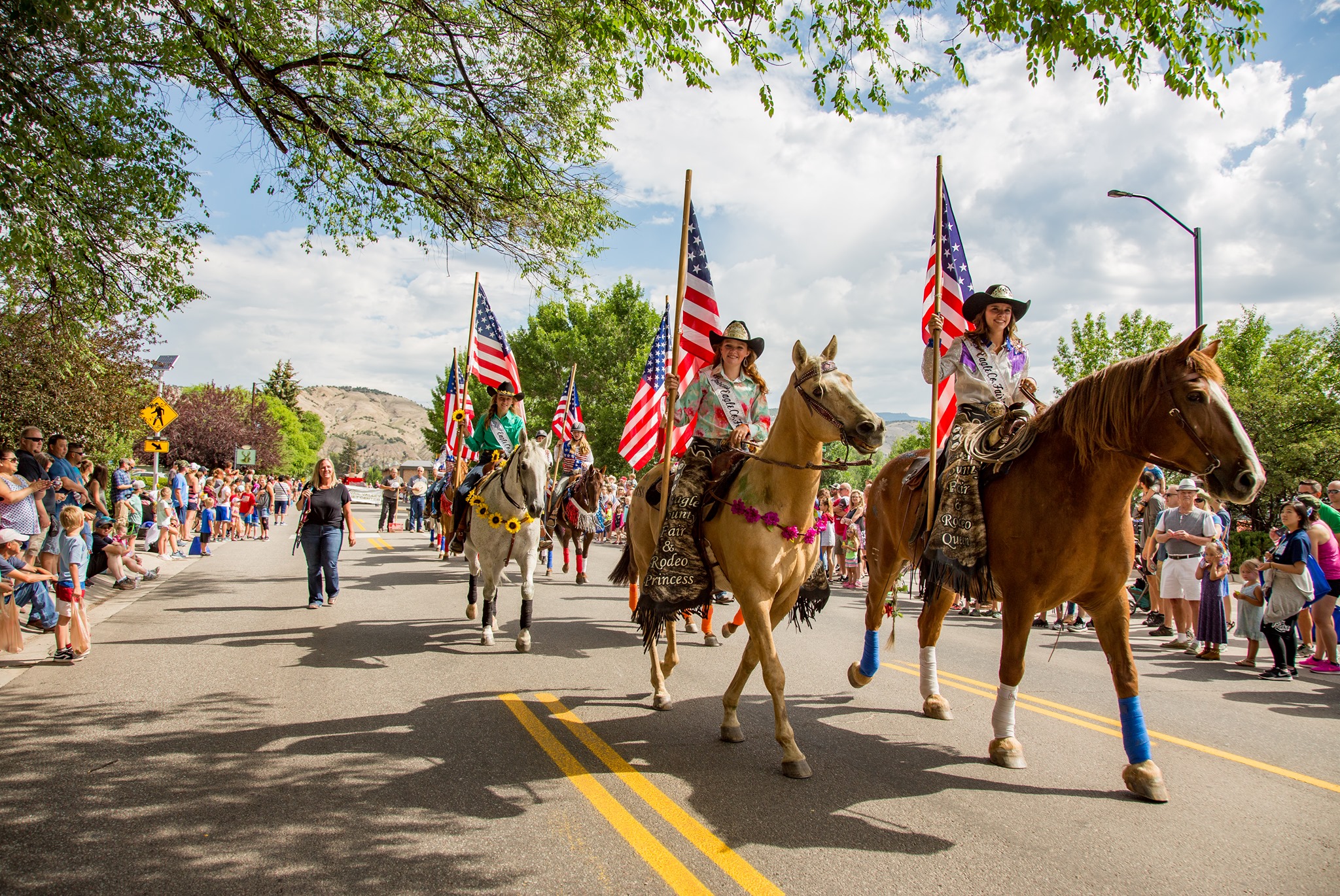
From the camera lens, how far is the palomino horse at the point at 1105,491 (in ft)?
12.8

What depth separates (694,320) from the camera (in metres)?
6.41

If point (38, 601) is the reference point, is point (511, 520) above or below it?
above

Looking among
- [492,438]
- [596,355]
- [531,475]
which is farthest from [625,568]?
[596,355]

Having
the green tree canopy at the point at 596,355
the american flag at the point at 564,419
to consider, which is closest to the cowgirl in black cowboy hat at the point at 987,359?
the american flag at the point at 564,419

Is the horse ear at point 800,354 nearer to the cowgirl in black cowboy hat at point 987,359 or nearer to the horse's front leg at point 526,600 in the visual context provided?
the cowgirl in black cowboy hat at point 987,359

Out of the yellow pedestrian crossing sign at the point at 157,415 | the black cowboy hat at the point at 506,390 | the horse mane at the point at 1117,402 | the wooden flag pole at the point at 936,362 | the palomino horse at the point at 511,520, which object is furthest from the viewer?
the yellow pedestrian crossing sign at the point at 157,415

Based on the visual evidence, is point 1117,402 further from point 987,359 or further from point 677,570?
point 677,570

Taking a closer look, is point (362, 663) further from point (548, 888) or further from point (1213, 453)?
point (1213, 453)

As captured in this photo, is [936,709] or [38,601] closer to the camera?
[936,709]

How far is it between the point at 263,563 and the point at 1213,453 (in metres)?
18.1

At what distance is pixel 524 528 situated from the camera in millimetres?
8773

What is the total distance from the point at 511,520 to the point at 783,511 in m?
4.56

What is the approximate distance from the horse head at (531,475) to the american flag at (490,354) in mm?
1507

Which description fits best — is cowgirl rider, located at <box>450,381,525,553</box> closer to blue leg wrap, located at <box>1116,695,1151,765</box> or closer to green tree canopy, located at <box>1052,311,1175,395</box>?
blue leg wrap, located at <box>1116,695,1151,765</box>
